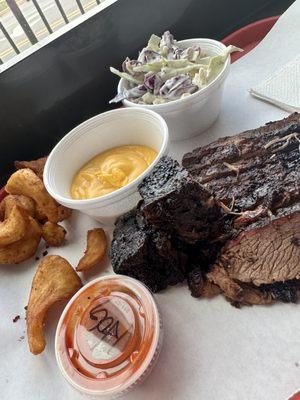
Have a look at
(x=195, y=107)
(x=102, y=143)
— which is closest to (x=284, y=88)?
(x=195, y=107)

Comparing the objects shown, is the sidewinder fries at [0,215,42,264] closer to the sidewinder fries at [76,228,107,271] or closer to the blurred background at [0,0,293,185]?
the sidewinder fries at [76,228,107,271]

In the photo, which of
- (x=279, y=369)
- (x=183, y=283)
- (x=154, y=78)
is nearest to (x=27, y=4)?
(x=154, y=78)

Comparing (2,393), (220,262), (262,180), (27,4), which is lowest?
(2,393)

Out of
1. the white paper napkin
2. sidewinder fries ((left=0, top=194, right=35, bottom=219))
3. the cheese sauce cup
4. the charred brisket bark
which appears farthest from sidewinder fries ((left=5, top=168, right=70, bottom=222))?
the white paper napkin

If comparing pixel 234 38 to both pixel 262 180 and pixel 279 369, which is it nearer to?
pixel 262 180

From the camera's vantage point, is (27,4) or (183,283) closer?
(183,283)

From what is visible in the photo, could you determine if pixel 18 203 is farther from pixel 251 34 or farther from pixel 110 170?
pixel 251 34

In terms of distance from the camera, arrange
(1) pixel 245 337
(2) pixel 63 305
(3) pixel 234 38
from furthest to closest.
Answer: (3) pixel 234 38 < (2) pixel 63 305 < (1) pixel 245 337
